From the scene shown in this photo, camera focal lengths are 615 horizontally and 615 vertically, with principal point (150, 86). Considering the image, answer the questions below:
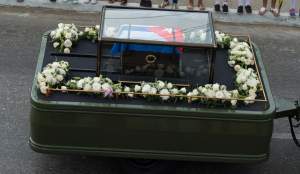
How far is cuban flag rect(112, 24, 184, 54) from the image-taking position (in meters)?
5.43

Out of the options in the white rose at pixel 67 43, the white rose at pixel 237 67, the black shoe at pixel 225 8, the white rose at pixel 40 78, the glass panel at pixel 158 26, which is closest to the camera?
the white rose at pixel 40 78

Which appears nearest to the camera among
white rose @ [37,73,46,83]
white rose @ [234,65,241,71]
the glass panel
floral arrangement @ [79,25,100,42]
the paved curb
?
white rose @ [37,73,46,83]

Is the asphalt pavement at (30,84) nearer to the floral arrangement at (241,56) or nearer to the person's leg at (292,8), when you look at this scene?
the person's leg at (292,8)

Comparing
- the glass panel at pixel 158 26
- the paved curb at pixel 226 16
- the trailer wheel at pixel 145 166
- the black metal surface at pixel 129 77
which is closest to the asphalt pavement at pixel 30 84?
the paved curb at pixel 226 16

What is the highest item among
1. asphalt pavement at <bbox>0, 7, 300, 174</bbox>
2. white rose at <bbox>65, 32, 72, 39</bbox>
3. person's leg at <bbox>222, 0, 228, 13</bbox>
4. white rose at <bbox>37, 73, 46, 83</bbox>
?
white rose at <bbox>65, 32, 72, 39</bbox>

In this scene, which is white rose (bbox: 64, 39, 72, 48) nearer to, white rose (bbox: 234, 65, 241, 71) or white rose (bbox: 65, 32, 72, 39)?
white rose (bbox: 65, 32, 72, 39)

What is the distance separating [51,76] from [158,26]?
3.78 ft

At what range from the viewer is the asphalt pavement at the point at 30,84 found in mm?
5930

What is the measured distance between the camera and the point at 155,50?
552 cm

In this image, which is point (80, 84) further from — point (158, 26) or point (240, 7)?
point (240, 7)

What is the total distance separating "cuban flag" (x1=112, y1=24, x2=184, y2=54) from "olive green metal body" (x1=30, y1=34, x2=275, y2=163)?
2.11 feet

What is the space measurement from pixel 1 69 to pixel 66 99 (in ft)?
9.90

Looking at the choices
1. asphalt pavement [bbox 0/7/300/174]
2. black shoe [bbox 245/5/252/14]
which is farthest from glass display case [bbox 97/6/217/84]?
black shoe [bbox 245/5/252/14]

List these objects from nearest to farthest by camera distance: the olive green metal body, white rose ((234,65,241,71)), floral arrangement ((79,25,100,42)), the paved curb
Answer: the olive green metal body < white rose ((234,65,241,71)) < floral arrangement ((79,25,100,42)) < the paved curb
